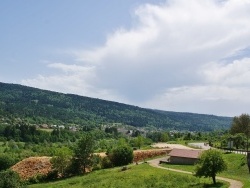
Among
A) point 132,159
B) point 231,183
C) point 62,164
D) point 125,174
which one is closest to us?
point 231,183

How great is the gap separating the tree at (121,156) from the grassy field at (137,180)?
1234 cm

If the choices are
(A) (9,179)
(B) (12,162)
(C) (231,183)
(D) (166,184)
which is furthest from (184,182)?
(B) (12,162)

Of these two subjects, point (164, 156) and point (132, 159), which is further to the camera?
point (164, 156)

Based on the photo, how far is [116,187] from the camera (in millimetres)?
66625

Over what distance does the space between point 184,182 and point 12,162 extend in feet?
203

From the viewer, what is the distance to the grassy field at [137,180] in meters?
65.1

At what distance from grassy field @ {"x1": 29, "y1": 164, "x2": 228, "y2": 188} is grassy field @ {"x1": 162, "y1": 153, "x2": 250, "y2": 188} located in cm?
504

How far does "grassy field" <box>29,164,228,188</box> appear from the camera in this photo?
65.1 metres

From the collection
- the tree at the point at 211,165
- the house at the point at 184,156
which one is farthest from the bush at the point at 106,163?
the tree at the point at 211,165

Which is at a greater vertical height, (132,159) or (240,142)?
(240,142)

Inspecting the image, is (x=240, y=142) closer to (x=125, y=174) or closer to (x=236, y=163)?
(x=236, y=163)

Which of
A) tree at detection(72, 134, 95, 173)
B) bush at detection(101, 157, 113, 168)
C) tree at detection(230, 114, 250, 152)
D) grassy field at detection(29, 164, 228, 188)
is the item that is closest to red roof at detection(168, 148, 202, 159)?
grassy field at detection(29, 164, 228, 188)

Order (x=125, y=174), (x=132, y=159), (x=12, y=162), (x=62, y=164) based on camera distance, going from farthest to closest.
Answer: (x=12, y=162) → (x=132, y=159) → (x=62, y=164) → (x=125, y=174)

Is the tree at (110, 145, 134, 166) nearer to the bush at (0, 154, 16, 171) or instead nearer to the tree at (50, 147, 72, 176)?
the tree at (50, 147, 72, 176)
